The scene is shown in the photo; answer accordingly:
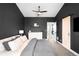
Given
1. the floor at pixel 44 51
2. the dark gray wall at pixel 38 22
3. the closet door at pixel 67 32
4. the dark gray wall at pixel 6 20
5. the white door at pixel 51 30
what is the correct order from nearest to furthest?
the floor at pixel 44 51 → the dark gray wall at pixel 6 20 → the closet door at pixel 67 32 → the dark gray wall at pixel 38 22 → the white door at pixel 51 30

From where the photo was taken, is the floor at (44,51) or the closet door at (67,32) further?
the closet door at (67,32)

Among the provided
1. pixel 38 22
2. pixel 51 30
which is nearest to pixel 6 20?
pixel 38 22

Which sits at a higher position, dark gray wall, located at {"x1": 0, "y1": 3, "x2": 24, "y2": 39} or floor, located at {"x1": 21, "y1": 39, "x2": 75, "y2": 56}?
dark gray wall, located at {"x1": 0, "y1": 3, "x2": 24, "y2": 39}

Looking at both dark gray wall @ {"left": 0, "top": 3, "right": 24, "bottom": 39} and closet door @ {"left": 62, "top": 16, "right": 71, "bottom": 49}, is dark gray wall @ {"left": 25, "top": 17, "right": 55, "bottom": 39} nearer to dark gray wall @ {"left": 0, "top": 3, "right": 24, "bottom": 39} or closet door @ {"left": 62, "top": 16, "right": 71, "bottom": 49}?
closet door @ {"left": 62, "top": 16, "right": 71, "bottom": 49}

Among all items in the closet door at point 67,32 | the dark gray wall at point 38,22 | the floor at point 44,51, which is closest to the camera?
the floor at point 44,51

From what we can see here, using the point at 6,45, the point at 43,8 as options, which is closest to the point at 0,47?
the point at 6,45

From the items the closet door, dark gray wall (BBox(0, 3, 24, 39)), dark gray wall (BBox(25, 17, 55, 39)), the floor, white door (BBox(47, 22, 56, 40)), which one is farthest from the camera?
white door (BBox(47, 22, 56, 40))

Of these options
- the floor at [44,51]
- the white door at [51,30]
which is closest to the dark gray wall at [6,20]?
the floor at [44,51]

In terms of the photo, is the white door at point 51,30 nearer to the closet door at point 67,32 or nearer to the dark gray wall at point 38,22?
the dark gray wall at point 38,22

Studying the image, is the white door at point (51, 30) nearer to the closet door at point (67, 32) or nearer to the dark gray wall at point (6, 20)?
the closet door at point (67, 32)

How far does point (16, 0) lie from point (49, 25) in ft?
27.3

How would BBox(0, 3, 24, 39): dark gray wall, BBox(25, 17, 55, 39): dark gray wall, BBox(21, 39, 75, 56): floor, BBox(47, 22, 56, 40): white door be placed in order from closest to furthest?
BBox(21, 39, 75, 56): floor, BBox(0, 3, 24, 39): dark gray wall, BBox(25, 17, 55, 39): dark gray wall, BBox(47, 22, 56, 40): white door

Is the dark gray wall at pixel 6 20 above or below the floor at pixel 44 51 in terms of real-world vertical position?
above

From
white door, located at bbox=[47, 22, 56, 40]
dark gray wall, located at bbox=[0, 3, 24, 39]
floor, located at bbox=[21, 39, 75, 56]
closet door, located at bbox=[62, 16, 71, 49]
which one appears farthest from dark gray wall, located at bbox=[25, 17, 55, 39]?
floor, located at bbox=[21, 39, 75, 56]
